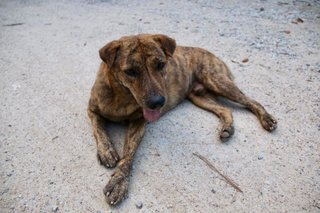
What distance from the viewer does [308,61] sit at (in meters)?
5.27

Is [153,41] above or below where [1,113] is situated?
above

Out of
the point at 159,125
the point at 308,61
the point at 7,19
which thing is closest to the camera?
the point at 159,125

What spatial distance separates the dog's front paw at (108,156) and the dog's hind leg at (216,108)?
1.29m

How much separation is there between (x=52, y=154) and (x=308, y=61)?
14.5 feet

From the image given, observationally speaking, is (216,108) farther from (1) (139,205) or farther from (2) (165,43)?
(1) (139,205)

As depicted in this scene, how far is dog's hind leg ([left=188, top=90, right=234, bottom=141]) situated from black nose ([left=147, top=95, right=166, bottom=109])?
3.23 feet

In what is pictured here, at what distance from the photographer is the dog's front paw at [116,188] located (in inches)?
113

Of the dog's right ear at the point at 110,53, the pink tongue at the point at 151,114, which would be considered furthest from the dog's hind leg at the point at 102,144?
the dog's right ear at the point at 110,53

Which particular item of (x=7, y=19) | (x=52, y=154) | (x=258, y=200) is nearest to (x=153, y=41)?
(x=52, y=154)

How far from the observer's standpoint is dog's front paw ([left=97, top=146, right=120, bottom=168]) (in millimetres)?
3261

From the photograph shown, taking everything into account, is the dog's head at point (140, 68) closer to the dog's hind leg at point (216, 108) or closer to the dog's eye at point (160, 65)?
the dog's eye at point (160, 65)

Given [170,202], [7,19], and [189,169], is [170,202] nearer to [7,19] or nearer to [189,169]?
[189,169]

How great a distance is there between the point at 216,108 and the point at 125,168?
5.40ft

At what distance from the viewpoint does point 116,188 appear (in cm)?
295
